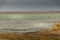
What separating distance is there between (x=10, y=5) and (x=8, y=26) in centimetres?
45

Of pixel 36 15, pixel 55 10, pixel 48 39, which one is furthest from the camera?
pixel 55 10

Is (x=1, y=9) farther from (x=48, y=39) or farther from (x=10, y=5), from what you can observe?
Result: (x=48, y=39)

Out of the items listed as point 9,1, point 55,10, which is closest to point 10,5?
point 9,1

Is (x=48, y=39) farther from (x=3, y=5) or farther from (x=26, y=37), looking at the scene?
(x=3, y=5)

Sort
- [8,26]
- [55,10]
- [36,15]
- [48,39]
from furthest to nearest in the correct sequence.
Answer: [55,10], [36,15], [8,26], [48,39]

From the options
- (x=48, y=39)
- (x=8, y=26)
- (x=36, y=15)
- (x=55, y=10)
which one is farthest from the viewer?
(x=55, y=10)

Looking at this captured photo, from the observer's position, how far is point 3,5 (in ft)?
3.99

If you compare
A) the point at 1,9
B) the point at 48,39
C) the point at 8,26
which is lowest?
the point at 48,39

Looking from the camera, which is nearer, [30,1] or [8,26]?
[8,26]

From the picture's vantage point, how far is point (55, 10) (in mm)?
1138

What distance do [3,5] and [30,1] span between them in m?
0.28

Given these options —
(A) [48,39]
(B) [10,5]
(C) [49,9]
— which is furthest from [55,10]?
(A) [48,39]

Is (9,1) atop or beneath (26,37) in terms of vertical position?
atop

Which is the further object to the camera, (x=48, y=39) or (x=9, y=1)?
(x=9, y=1)
